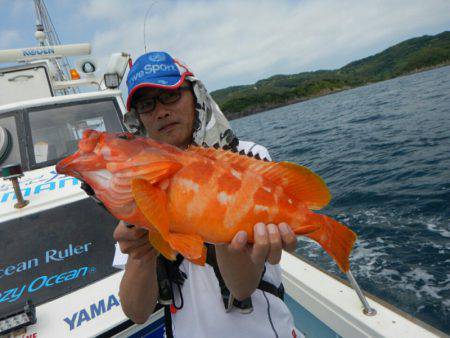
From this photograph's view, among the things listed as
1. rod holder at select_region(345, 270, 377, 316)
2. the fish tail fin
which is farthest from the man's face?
rod holder at select_region(345, 270, 377, 316)

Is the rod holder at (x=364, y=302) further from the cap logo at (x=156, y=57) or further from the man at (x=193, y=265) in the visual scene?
the cap logo at (x=156, y=57)

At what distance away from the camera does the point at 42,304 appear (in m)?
2.49

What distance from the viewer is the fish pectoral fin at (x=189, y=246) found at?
1400mm

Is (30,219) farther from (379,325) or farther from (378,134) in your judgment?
(378,134)

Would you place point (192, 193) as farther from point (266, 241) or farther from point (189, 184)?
point (266, 241)

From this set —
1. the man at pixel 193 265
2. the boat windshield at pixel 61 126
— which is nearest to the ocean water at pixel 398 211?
the man at pixel 193 265

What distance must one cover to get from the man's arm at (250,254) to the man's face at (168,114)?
113 cm

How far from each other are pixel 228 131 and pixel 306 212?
134cm

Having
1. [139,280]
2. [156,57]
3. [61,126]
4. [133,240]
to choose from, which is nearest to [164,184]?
[133,240]

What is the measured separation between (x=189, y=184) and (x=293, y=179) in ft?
2.09

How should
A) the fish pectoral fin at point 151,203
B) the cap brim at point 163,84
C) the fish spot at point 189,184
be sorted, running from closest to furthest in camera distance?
the fish pectoral fin at point 151,203
the fish spot at point 189,184
the cap brim at point 163,84

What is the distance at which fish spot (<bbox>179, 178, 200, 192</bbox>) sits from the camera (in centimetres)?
153

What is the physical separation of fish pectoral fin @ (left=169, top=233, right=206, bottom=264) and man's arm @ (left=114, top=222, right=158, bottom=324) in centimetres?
45

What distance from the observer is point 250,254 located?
175 centimetres
